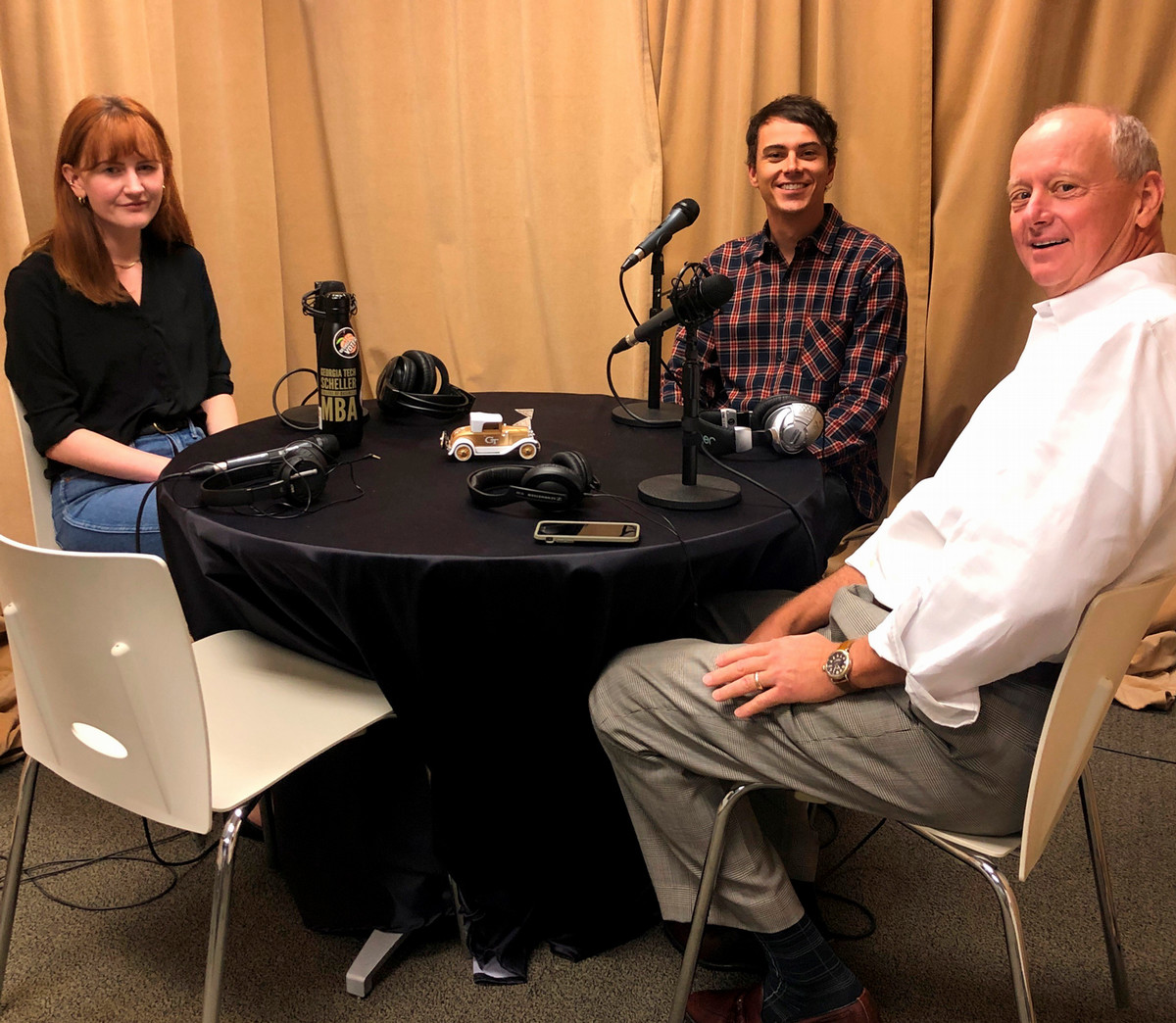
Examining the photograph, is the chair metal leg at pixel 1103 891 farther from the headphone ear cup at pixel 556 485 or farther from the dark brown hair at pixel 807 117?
the dark brown hair at pixel 807 117

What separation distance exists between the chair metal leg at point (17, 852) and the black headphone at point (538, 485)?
29.5 inches

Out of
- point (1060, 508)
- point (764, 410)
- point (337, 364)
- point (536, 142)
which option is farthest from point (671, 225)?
point (536, 142)

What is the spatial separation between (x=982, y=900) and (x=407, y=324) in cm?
267

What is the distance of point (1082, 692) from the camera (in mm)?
1171

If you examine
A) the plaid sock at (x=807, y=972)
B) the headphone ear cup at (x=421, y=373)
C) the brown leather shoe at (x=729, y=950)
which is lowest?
the brown leather shoe at (x=729, y=950)

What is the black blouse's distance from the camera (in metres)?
2.13

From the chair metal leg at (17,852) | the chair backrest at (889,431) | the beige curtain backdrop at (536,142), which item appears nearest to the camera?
the chair metal leg at (17,852)

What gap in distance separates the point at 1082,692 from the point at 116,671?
1.14m

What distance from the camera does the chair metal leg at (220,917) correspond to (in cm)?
126

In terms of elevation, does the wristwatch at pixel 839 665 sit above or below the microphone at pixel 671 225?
below

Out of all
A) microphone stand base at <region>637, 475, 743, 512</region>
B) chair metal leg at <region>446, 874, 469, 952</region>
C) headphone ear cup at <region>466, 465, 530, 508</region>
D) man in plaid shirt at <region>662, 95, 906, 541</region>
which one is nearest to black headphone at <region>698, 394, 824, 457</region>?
microphone stand base at <region>637, 475, 743, 512</region>

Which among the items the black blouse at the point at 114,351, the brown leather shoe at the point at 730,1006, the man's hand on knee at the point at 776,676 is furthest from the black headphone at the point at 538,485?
the black blouse at the point at 114,351

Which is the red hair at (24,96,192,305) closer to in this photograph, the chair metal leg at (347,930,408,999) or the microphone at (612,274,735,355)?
the microphone at (612,274,735,355)

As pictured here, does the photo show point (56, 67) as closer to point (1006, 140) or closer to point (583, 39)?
point (583, 39)
